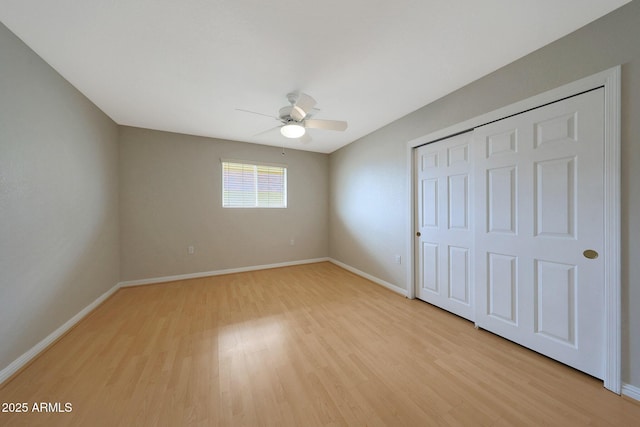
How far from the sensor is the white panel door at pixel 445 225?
Result: 2252 mm

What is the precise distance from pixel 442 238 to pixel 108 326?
12.5ft

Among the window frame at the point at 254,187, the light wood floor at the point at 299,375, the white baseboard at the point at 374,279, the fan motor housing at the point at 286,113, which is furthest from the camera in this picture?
the window frame at the point at 254,187

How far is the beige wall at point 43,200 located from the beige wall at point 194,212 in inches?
22.9

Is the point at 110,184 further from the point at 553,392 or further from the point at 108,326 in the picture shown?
the point at 553,392

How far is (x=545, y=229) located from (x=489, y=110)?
46.5 inches

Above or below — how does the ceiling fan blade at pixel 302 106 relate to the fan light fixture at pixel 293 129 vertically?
above

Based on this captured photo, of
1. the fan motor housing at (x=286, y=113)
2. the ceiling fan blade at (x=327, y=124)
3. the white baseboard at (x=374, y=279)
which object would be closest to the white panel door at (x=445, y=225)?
the white baseboard at (x=374, y=279)

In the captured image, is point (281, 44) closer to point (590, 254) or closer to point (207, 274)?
point (590, 254)

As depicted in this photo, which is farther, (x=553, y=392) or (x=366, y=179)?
(x=366, y=179)

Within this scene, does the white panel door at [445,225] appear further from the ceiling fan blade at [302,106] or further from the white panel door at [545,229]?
the ceiling fan blade at [302,106]

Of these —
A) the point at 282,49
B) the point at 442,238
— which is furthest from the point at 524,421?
the point at 282,49

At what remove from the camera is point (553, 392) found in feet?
4.48

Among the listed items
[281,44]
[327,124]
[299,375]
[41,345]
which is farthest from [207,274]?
[281,44]

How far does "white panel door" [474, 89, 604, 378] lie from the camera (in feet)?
4.80
